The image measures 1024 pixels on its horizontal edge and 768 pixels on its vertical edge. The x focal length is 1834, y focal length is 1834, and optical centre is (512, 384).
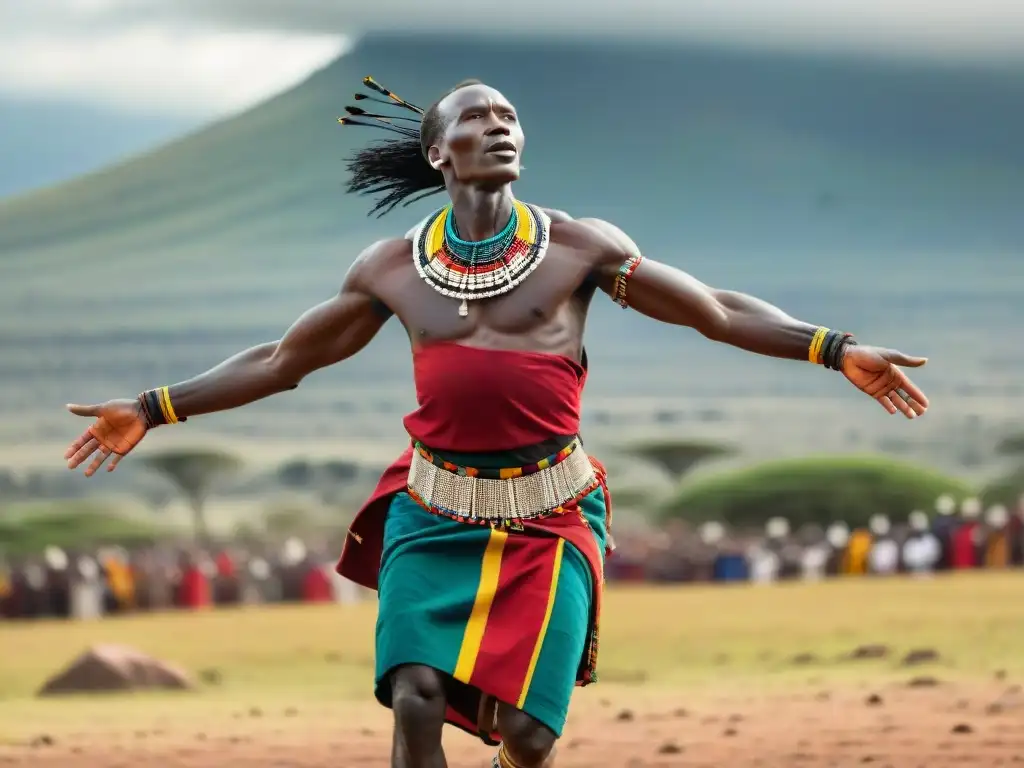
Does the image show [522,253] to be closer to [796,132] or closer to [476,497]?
[476,497]

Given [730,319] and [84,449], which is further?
[84,449]

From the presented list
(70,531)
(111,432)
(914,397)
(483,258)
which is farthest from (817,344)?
(70,531)

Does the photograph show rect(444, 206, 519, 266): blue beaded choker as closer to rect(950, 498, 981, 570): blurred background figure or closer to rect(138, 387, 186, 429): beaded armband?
rect(138, 387, 186, 429): beaded armband

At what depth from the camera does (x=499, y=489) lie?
5391mm

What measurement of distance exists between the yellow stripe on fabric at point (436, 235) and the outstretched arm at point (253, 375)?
136 mm

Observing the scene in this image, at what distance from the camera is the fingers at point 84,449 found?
5.77 m

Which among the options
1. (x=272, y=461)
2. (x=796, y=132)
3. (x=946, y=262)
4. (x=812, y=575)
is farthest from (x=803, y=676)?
(x=796, y=132)

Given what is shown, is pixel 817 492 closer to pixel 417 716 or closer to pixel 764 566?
pixel 764 566

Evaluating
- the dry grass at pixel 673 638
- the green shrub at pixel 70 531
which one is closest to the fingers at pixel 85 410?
the dry grass at pixel 673 638

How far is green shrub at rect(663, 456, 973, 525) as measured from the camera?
25547mm

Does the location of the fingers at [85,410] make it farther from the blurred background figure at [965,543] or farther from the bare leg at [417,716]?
→ the blurred background figure at [965,543]

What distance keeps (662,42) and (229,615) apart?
34.3m

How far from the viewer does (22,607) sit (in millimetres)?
17328

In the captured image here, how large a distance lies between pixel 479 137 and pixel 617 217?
42.7 m
